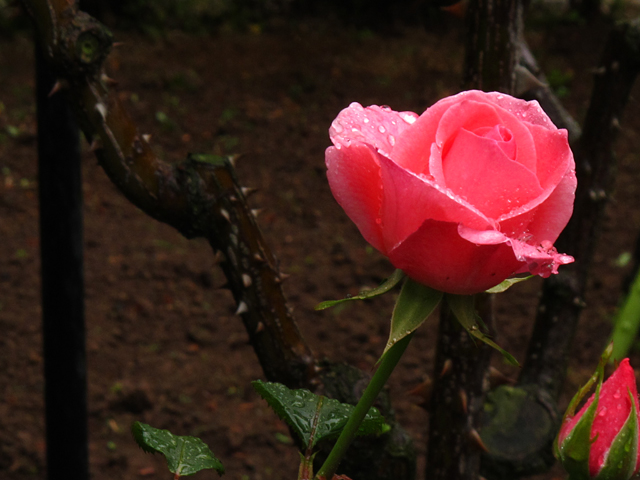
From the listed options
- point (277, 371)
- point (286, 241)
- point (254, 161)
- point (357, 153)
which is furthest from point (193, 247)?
point (357, 153)

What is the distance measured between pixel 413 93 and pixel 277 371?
2.50 meters

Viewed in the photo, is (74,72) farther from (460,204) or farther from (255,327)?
(460,204)

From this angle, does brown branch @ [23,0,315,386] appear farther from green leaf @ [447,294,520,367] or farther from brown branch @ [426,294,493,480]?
green leaf @ [447,294,520,367]

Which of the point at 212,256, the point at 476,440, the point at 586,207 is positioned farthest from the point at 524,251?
the point at 212,256

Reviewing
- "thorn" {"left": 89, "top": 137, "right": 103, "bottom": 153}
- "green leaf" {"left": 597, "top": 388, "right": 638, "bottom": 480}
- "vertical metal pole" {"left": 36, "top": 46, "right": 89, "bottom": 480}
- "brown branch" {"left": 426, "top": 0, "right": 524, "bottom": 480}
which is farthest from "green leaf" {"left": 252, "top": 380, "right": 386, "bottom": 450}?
"vertical metal pole" {"left": 36, "top": 46, "right": 89, "bottom": 480}

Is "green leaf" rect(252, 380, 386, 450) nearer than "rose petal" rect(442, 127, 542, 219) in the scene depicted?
No

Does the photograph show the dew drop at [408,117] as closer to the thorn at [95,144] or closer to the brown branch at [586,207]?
the thorn at [95,144]

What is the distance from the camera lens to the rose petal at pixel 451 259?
1.26ft

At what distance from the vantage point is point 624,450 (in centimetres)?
41

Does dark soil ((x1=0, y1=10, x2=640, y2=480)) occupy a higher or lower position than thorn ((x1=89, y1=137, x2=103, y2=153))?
lower

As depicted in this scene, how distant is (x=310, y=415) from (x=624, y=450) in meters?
0.22

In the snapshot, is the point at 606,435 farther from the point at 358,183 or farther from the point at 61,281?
the point at 61,281

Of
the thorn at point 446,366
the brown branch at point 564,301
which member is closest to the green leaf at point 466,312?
the thorn at point 446,366

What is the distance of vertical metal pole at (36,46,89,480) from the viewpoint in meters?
0.97
